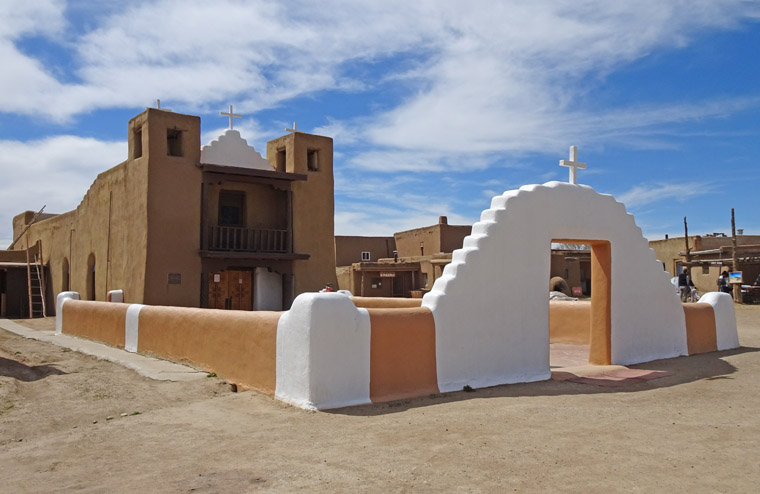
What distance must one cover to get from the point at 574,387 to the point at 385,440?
411cm

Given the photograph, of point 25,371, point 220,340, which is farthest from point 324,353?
point 25,371

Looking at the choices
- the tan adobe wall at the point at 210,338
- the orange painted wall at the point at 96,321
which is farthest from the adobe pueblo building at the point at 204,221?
the tan adobe wall at the point at 210,338

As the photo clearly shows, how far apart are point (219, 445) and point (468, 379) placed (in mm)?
4012

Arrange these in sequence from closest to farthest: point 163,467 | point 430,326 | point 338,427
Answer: point 163,467 → point 338,427 → point 430,326

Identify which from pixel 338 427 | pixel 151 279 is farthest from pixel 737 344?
pixel 151 279

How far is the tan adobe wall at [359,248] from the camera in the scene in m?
41.1

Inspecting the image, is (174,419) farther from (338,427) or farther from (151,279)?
(151,279)

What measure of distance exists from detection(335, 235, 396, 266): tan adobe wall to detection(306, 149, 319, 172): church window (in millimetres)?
19834

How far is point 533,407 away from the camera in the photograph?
7387mm

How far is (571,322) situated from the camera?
14711 mm

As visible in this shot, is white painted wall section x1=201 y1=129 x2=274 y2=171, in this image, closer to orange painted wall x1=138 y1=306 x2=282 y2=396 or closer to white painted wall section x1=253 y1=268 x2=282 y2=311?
white painted wall section x1=253 y1=268 x2=282 y2=311

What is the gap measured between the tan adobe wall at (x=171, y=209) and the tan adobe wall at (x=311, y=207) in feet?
10.3

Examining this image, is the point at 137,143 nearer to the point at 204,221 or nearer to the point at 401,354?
the point at 204,221

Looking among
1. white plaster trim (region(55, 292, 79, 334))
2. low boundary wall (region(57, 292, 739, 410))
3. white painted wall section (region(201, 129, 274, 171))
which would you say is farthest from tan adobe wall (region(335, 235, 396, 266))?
low boundary wall (region(57, 292, 739, 410))
